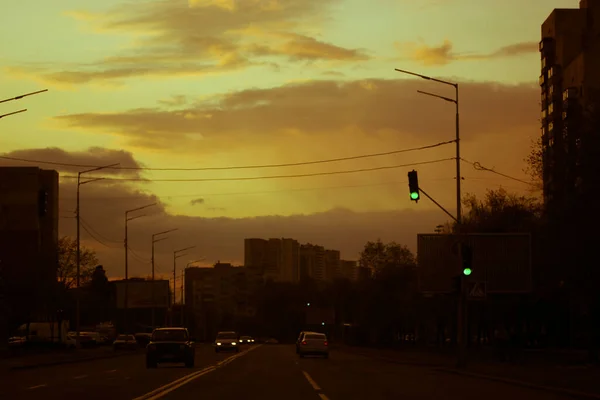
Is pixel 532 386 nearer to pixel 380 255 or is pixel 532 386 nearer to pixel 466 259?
pixel 466 259

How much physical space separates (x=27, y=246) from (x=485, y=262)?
67.9 metres

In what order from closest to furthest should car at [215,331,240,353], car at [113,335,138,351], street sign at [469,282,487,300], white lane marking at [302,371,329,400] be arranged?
1. white lane marking at [302,371,329,400]
2. street sign at [469,282,487,300]
3. car at [215,331,240,353]
4. car at [113,335,138,351]

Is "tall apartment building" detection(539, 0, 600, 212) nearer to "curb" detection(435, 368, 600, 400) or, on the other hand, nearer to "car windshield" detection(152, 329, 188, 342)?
"curb" detection(435, 368, 600, 400)

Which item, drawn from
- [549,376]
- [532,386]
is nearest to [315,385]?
[532,386]

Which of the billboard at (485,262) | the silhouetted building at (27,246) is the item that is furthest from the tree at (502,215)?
the silhouetted building at (27,246)

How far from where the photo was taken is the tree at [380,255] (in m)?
108

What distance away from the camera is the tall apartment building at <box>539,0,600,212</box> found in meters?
41.5

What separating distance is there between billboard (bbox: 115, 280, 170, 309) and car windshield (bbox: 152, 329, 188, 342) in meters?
77.6

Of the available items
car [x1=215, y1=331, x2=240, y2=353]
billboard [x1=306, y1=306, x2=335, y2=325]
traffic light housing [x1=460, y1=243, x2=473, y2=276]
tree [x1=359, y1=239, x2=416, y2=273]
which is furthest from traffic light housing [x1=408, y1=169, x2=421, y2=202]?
billboard [x1=306, y1=306, x2=335, y2=325]

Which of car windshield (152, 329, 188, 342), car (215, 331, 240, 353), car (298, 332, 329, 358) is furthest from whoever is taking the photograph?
car (215, 331, 240, 353)

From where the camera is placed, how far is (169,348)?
1721 inches

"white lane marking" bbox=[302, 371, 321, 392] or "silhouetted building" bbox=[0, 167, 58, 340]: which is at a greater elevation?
"silhouetted building" bbox=[0, 167, 58, 340]

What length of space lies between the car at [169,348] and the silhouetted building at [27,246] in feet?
72.0

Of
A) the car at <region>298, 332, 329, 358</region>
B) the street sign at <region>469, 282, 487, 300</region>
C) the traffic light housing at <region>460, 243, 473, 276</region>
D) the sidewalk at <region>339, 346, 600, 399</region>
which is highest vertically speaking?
the traffic light housing at <region>460, 243, 473, 276</region>
